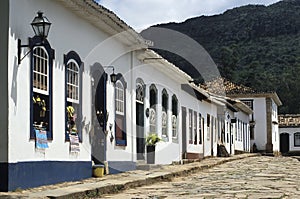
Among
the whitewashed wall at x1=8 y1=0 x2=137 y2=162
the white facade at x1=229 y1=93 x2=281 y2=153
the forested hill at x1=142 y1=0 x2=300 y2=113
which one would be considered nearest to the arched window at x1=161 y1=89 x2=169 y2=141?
the whitewashed wall at x1=8 y1=0 x2=137 y2=162

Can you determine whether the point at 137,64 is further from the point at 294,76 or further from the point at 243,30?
the point at 243,30

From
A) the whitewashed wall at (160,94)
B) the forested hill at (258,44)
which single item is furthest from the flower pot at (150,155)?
the forested hill at (258,44)

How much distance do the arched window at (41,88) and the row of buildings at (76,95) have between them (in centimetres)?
2

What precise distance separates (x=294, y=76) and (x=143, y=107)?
51.2 metres

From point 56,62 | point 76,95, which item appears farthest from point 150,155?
point 56,62

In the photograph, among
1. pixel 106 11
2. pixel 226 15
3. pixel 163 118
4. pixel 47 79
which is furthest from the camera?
pixel 226 15

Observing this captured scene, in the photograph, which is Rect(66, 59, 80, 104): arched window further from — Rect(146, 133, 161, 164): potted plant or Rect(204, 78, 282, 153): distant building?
Rect(204, 78, 282, 153): distant building

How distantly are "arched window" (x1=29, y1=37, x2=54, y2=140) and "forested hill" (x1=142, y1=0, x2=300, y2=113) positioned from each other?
25184 millimetres

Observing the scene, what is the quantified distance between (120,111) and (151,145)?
2632mm

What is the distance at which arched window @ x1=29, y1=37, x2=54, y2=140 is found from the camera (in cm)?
1002

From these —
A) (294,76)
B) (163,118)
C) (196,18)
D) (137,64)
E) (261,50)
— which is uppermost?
(196,18)

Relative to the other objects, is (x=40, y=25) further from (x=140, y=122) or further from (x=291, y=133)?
(x=291, y=133)

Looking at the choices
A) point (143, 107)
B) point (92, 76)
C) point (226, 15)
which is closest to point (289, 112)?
point (226, 15)

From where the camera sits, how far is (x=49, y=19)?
10.7 metres
